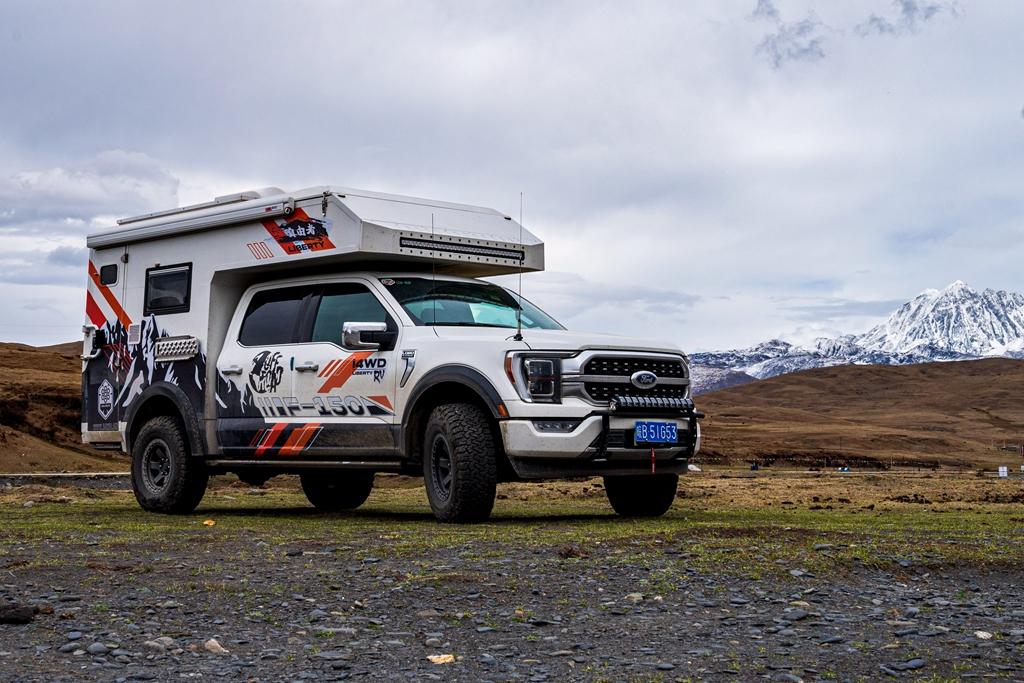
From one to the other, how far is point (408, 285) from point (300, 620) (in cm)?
551

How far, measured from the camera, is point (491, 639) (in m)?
5.68

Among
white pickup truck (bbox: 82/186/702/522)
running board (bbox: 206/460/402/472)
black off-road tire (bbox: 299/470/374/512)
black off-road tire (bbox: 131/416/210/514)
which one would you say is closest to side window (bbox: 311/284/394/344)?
white pickup truck (bbox: 82/186/702/522)

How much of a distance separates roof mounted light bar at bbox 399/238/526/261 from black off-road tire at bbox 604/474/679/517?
93.9 inches

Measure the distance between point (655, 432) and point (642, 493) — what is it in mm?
1311

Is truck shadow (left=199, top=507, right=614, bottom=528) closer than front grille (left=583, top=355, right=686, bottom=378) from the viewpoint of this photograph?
No

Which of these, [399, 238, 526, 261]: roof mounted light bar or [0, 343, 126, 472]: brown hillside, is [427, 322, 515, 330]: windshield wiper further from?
[0, 343, 126, 472]: brown hillside

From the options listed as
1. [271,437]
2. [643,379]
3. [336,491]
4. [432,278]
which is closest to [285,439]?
[271,437]

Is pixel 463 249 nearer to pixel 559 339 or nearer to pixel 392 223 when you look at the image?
pixel 392 223

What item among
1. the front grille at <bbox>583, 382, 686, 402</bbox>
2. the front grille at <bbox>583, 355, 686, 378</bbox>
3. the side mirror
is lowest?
the front grille at <bbox>583, 382, 686, 402</bbox>

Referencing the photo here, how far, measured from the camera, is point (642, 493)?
37.3 ft

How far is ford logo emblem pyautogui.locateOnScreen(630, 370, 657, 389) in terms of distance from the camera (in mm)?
10172

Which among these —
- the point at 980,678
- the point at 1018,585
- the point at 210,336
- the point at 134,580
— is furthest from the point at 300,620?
the point at 210,336

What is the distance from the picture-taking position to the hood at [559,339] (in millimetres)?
9906

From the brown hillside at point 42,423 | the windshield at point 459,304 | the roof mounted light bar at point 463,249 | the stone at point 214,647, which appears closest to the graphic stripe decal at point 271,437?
the windshield at point 459,304
